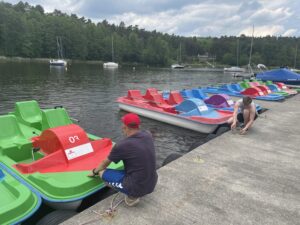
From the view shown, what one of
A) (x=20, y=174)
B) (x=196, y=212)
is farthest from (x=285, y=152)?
(x=20, y=174)

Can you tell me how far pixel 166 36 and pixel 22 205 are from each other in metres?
160

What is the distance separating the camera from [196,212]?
15.1 ft

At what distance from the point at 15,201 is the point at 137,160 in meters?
2.02

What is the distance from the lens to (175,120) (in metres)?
13.1

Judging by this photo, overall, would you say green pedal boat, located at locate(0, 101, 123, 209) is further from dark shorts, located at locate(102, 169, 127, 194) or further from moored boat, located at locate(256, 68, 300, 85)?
moored boat, located at locate(256, 68, 300, 85)

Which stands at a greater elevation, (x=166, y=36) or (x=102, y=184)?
(x=166, y=36)

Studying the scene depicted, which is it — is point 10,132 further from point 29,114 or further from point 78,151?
point 78,151

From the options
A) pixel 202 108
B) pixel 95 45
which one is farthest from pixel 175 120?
pixel 95 45

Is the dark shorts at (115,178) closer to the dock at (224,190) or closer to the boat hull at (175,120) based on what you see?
the dock at (224,190)

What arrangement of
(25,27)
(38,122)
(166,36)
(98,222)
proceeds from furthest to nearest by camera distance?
1. (166,36)
2. (25,27)
3. (38,122)
4. (98,222)

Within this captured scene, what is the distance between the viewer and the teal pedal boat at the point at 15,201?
4133 mm

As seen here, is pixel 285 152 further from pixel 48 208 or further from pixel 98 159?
pixel 48 208

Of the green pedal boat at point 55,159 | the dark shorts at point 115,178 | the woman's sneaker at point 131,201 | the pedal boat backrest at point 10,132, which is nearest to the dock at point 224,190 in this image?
the woman's sneaker at point 131,201

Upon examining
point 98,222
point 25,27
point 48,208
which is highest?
point 25,27
